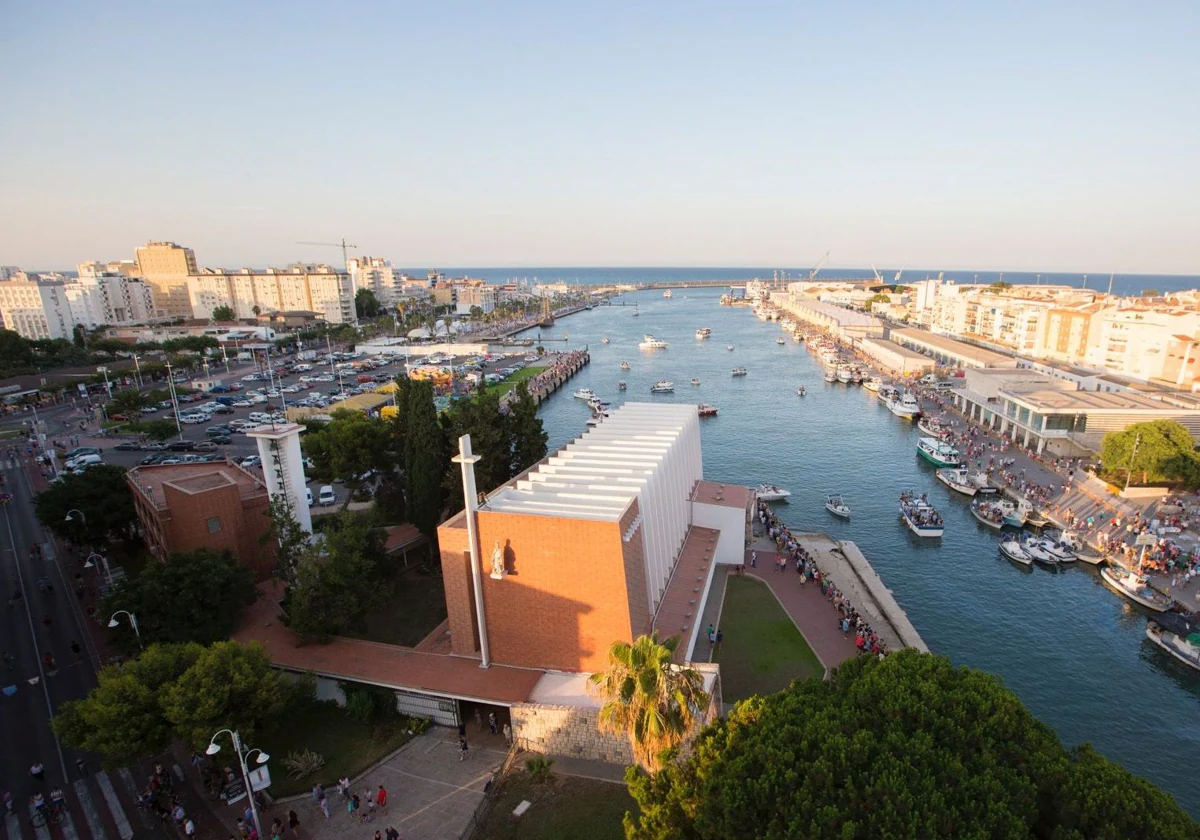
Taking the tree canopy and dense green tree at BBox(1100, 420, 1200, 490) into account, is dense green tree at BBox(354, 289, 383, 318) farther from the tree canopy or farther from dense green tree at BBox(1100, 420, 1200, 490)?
the tree canopy

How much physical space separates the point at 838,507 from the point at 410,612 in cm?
3123

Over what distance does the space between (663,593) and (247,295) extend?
16799 cm

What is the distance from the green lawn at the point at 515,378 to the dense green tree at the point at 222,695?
61.5 metres

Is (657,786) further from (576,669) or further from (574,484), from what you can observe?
(574,484)

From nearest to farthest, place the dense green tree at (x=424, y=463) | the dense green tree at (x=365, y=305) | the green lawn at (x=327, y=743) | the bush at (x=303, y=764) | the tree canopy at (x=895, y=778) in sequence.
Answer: the tree canopy at (x=895, y=778) → the green lawn at (x=327, y=743) → the bush at (x=303, y=764) → the dense green tree at (x=424, y=463) → the dense green tree at (x=365, y=305)

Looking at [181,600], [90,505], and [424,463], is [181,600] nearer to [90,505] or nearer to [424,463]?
[424,463]

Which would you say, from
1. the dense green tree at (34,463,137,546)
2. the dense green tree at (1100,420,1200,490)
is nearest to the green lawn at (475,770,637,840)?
the dense green tree at (34,463,137,546)

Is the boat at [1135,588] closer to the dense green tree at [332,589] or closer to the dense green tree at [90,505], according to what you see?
the dense green tree at [332,589]

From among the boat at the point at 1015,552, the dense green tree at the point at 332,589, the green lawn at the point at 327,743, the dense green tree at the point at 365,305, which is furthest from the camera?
the dense green tree at the point at 365,305

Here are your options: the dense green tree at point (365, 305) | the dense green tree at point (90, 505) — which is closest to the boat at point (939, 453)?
the dense green tree at point (90, 505)

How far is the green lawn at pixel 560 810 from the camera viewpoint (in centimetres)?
1722

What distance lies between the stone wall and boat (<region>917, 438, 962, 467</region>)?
1757 inches

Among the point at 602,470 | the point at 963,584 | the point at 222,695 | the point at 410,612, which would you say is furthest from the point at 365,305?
the point at 222,695

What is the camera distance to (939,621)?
3219 cm
